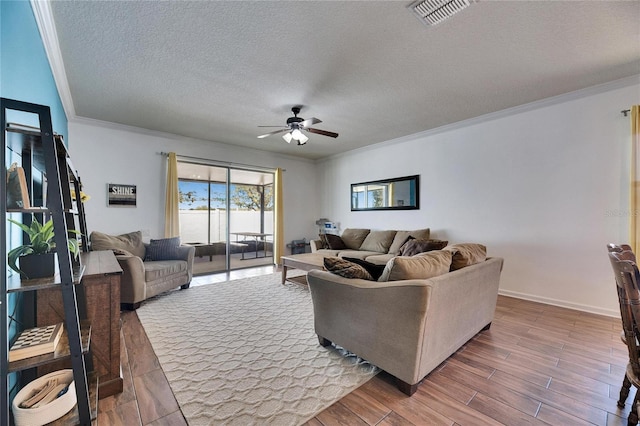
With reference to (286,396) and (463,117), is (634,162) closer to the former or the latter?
(463,117)

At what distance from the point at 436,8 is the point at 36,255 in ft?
9.53

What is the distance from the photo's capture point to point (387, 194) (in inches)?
216

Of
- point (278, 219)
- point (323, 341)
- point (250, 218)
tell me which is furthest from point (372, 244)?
point (323, 341)

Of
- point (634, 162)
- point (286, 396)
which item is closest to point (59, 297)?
point (286, 396)

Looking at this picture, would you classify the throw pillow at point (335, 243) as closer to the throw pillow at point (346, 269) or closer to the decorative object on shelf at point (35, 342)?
the throw pillow at point (346, 269)

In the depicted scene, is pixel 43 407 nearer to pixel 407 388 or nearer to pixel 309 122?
pixel 407 388

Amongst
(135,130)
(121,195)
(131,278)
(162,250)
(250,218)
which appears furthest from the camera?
(250,218)

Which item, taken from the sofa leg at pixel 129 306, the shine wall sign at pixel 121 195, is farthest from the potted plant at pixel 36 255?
the shine wall sign at pixel 121 195

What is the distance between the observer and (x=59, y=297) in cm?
160

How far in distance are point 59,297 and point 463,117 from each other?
197 inches

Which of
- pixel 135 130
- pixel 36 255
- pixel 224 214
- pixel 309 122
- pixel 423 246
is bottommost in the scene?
pixel 423 246

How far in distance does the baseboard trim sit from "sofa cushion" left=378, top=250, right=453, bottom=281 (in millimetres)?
2591

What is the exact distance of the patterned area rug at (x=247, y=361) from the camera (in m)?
1.63

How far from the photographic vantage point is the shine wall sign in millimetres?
4324
